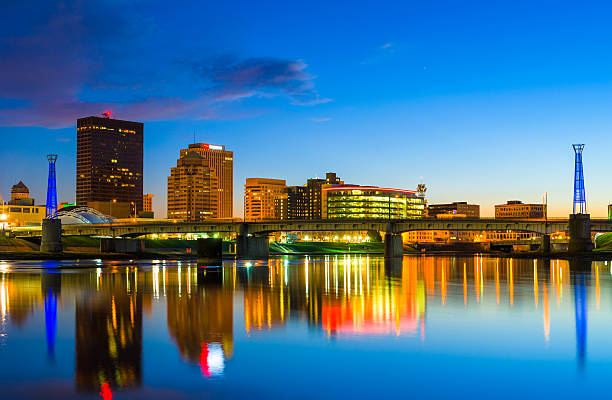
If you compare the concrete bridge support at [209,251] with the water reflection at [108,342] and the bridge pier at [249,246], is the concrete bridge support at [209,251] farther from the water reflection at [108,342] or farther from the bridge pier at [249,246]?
the water reflection at [108,342]

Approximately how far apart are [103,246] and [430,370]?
162269 mm

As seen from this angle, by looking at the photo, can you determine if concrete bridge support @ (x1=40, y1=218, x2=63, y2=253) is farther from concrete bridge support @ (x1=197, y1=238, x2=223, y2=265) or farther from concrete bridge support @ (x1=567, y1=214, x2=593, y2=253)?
concrete bridge support @ (x1=567, y1=214, x2=593, y2=253)

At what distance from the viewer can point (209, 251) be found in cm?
11525

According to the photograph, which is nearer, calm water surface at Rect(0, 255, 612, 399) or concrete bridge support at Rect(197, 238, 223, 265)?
calm water surface at Rect(0, 255, 612, 399)

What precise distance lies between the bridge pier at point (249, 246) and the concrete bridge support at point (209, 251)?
5544 cm

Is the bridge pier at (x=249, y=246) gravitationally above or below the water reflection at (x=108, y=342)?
below

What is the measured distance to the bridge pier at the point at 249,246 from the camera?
176250 millimetres

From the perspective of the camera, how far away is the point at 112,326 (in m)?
29.5

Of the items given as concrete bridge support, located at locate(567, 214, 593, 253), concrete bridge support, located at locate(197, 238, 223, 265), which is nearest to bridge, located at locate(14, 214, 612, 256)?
concrete bridge support, located at locate(567, 214, 593, 253)

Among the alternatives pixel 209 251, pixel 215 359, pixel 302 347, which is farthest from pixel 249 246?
pixel 215 359

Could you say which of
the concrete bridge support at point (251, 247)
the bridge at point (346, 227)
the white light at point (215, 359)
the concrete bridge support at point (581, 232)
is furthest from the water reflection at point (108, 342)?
the bridge at point (346, 227)

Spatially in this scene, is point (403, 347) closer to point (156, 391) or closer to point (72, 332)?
point (156, 391)

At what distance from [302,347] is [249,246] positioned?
156m

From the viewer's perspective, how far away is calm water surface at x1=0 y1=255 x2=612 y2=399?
60.6ft
